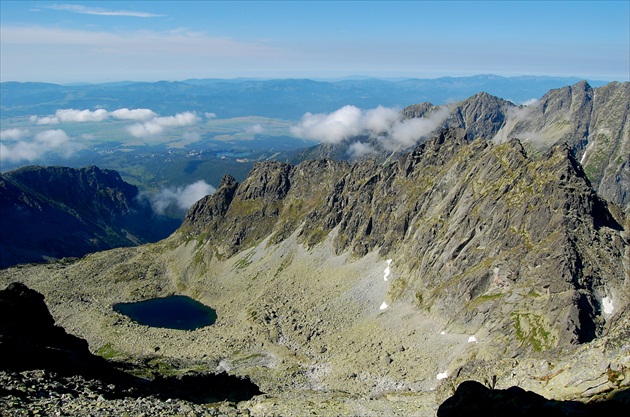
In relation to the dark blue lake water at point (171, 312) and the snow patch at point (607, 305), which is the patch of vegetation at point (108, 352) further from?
the snow patch at point (607, 305)

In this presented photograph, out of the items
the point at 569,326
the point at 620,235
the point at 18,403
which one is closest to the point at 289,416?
the point at 18,403

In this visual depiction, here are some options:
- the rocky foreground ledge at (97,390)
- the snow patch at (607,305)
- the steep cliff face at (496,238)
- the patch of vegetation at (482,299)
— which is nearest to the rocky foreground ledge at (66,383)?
the rocky foreground ledge at (97,390)

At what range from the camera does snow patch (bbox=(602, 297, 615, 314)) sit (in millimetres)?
99062

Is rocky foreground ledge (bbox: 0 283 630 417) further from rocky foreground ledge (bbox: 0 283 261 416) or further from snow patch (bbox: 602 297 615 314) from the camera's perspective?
snow patch (bbox: 602 297 615 314)

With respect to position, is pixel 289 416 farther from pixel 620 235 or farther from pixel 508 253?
pixel 620 235

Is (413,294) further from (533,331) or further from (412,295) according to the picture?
(533,331)

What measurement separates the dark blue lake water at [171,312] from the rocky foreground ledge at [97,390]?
71323mm

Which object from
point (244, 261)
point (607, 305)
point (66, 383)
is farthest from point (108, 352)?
point (607, 305)

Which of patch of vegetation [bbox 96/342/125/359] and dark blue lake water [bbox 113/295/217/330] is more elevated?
patch of vegetation [bbox 96/342/125/359]

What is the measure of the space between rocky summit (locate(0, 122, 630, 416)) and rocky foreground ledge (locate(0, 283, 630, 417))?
29.0ft

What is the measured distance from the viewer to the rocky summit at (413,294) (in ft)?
298

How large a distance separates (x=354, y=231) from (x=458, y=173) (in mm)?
39823

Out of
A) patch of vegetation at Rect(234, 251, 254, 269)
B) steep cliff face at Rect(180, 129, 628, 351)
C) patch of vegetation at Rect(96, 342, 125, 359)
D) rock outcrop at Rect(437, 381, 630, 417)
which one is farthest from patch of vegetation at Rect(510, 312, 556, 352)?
patch of vegetation at Rect(234, 251, 254, 269)

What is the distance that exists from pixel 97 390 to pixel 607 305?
98.5 metres
